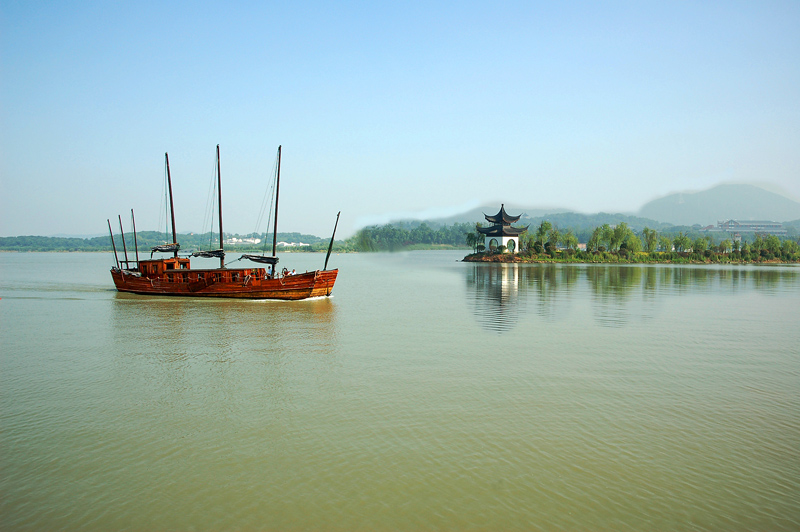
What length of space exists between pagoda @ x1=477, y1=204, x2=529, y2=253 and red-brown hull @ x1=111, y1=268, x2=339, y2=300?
6172 cm

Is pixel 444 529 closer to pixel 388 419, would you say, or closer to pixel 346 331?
pixel 388 419

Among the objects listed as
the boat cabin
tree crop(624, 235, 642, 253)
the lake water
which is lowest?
the lake water

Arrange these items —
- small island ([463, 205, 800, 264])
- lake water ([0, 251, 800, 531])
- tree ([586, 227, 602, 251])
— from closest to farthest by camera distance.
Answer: lake water ([0, 251, 800, 531])
small island ([463, 205, 800, 264])
tree ([586, 227, 602, 251])

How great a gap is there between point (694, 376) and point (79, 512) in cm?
1345

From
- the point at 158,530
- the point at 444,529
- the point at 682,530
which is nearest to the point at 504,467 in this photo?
the point at 444,529

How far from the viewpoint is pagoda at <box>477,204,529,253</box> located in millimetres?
89312

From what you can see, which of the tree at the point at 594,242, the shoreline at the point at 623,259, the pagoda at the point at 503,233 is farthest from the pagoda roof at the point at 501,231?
the tree at the point at 594,242

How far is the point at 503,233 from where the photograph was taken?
3521 inches

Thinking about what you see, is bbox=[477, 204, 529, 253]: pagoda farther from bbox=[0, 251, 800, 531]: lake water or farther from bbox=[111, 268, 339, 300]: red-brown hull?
bbox=[0, 251, 800, 531]: lake water

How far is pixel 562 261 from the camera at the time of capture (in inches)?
3268

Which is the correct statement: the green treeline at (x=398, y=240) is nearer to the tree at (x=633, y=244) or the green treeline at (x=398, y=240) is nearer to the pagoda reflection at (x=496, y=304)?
the tree at (x=633, y=244)

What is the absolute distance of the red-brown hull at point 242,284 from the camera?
30.1 m

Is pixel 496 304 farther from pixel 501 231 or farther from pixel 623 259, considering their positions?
pixel 623 259

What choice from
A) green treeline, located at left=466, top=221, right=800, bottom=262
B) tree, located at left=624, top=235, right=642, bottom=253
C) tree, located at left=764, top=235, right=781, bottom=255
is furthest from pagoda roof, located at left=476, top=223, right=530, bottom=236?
tree, located at left=764, top=235, right=781, bottom=255
